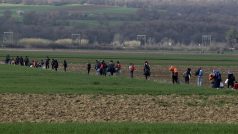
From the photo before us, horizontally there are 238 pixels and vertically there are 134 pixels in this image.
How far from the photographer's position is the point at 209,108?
1375 inches

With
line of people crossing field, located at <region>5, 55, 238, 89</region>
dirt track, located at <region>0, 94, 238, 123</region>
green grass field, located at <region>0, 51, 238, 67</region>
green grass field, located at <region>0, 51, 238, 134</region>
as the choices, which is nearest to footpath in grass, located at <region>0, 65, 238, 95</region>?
green grass field, located at <region>0, 51, 238, 134</region>

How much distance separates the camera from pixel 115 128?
2558cm

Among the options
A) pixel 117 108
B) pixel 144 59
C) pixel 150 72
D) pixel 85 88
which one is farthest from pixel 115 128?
pixel 144 59

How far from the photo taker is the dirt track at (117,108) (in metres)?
30.6

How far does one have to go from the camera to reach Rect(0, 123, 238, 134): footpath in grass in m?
24.8

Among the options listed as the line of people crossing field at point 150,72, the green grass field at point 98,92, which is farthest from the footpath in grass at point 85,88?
the line of people crossing field at point 150,72

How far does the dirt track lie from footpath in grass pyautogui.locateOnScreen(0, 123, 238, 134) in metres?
3.10

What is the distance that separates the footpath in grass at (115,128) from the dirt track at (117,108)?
3.10 meters

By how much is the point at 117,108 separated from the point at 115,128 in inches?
330

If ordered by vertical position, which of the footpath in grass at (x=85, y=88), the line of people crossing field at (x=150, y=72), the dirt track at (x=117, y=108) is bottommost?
the dirt track at (x=117, y=108)

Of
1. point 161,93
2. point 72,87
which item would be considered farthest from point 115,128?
point 72,87

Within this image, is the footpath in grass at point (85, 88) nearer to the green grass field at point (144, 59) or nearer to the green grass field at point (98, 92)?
the green grass field at point (98, 92)

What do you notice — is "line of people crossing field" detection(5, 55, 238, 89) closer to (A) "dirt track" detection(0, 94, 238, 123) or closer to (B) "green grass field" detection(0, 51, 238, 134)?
(B) "green grass field" detection(0, 51, 238, 134)

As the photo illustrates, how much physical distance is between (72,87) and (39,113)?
45.2ft
